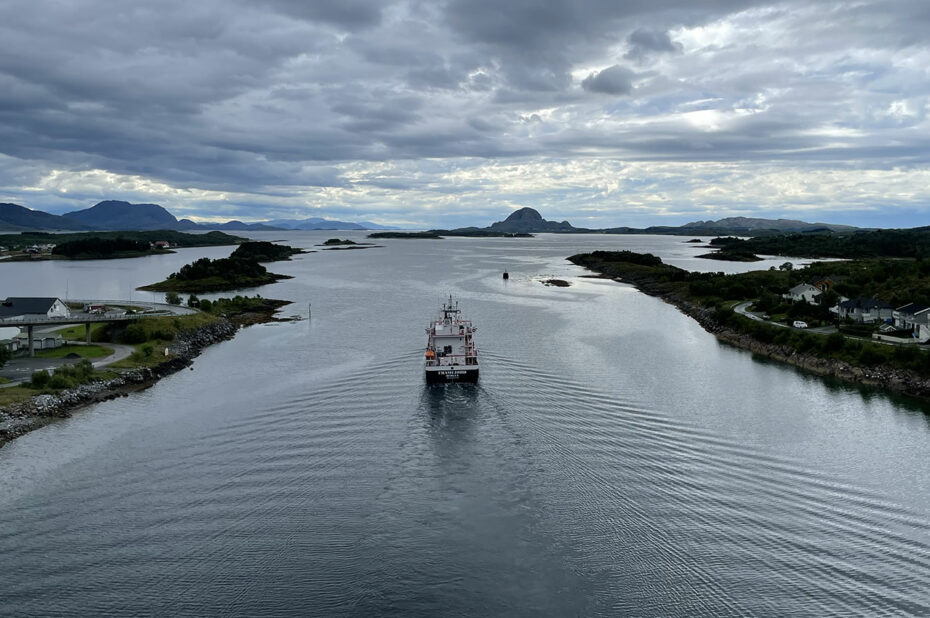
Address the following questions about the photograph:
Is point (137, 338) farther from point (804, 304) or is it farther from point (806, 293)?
point (806, 293)

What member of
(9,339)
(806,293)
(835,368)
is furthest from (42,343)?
(806,293)

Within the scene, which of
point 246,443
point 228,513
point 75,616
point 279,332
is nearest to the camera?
point 75,616

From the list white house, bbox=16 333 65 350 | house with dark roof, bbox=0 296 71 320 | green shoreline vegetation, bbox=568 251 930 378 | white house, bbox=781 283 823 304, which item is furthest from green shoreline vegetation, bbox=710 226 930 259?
white house, bbox=16 333 65 350

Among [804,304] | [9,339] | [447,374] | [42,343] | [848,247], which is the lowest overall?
[447,374]

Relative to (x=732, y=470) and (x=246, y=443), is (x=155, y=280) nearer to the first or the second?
(x=246, y=443)

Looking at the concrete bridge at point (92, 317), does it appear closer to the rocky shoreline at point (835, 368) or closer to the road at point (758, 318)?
the rocky shoreline at point (835, 368)

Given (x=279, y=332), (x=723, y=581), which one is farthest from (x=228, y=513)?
(x=279, y=332)
